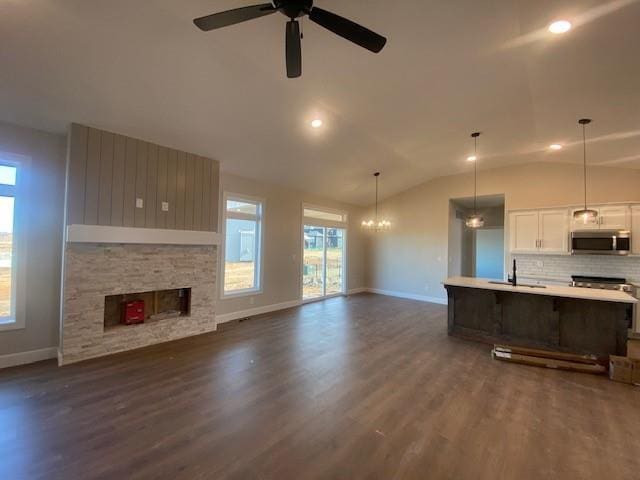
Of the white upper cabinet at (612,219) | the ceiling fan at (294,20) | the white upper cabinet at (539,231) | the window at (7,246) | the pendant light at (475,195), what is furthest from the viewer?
the white upper cabinet at (539,231)

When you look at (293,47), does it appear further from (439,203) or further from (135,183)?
(439,203)

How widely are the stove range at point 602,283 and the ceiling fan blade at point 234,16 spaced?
259 inches

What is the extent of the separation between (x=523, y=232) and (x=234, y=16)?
21.9ft

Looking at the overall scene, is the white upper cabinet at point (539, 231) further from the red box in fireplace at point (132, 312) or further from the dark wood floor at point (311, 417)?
the red box in fireplace at point (132, 312)

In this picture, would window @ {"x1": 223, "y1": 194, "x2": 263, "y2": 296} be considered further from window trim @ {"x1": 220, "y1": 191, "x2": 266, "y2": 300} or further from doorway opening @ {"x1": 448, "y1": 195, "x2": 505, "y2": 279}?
doorway opening @ {"x1": 448, "y1": 195, "x2": 505, "y2": 279}

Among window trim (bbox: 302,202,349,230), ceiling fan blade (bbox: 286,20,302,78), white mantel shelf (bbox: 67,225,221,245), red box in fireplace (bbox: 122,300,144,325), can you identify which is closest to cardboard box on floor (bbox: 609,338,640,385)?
ceiling fan blade (bbox: 286,20,302,78)

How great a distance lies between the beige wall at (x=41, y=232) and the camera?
11.9ft

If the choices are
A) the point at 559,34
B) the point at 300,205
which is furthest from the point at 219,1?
the point at 300,205

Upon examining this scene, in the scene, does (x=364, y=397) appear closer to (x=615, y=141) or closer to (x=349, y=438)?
(x=349, y=438)

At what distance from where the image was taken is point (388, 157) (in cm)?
Result: 616

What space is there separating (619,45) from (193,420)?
4965 mm

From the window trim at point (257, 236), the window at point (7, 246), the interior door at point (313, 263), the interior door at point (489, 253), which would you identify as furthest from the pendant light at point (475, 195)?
the window at point (7, 246)

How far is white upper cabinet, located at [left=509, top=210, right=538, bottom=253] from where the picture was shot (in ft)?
20.0

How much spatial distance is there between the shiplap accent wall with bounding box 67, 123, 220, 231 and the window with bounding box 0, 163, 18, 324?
0.71 metres
